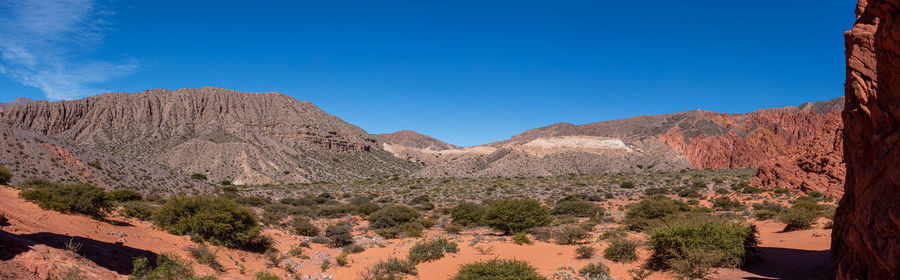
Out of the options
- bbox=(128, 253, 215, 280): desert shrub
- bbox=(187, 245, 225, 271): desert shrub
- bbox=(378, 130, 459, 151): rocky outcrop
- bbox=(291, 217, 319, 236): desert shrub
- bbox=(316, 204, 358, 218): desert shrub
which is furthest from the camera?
bbox=(378, 130, 459, 151): rocky outcrop

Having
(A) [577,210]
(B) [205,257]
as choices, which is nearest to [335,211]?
(A) [577,210]

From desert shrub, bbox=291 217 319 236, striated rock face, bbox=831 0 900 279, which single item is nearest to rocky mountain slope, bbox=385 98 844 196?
desert shrub, bbox=291 217 319 236

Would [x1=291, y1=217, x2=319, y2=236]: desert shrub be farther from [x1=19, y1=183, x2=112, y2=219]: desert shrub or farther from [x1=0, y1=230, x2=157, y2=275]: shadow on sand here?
[x1=0, y1=230, x2=157, y2=275]: shadow on sand

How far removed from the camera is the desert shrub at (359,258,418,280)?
11.6m

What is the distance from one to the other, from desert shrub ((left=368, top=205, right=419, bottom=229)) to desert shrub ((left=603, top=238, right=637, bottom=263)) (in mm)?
13492

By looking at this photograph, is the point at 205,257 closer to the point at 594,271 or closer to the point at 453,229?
the point at 594,271

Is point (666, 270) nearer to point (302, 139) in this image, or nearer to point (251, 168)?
point (251, 168)

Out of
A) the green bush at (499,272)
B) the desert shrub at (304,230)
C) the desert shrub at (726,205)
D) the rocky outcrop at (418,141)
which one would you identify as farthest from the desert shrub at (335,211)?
the rocky outcrop at (418,141)

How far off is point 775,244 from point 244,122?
93.4 meters

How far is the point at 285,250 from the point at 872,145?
1679 centimetres

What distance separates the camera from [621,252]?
13.0 metres

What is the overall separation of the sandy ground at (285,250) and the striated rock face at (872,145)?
10.5 ft

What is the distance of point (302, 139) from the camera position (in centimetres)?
8862

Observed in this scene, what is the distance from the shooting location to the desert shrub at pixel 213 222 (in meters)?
14.0
